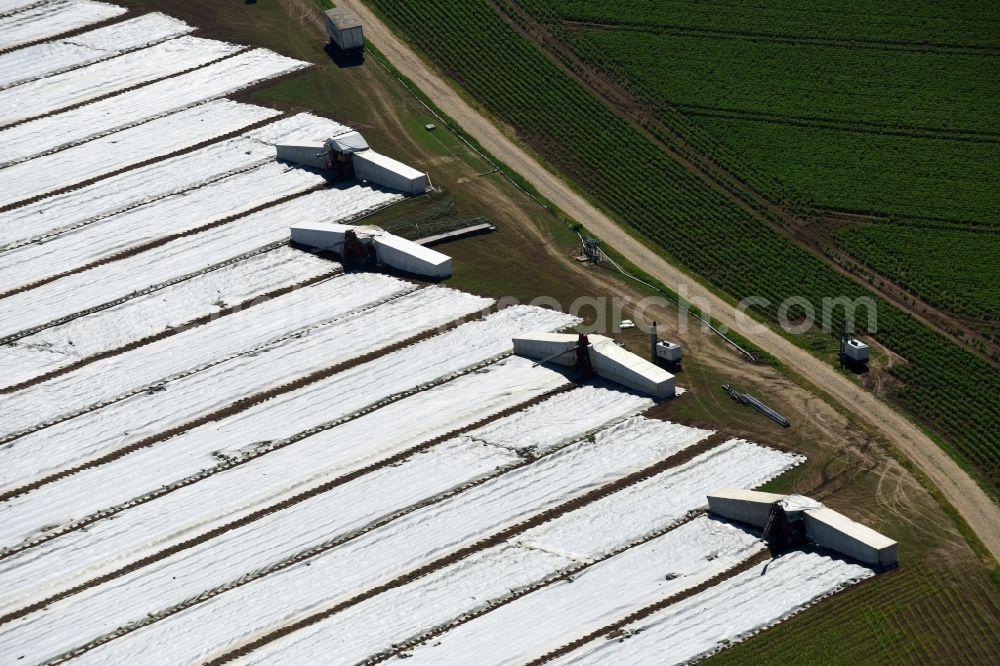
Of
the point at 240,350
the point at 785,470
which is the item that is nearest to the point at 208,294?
the point at 240,350

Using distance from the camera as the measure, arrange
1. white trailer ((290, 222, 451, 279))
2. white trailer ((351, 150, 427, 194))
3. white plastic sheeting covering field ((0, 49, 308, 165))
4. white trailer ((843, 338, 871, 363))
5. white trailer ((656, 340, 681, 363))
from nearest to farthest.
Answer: white trailer ((656, 340, 681, 363)) → white trailer ((843, 338, 871, 363)) → white trailer ((290, 222, 451, 279)) → white trailer ((351, 150, 427, 194)) → white plastic sheeting covering field ((0, 49, 308, 165))

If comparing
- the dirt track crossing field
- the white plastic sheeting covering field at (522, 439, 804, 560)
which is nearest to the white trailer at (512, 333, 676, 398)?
the dirt track crossing field

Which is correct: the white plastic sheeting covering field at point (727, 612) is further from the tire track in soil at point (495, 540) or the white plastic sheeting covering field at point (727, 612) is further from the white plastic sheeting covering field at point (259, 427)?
the white plastic sheeting covering field at point (259, 427)

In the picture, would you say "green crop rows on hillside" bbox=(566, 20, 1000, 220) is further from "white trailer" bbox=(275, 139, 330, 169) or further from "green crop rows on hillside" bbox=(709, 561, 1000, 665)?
"green crop rows on hillside" bbox=(709, 561, 1000, 665)

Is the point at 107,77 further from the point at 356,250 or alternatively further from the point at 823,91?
the point at 823,91

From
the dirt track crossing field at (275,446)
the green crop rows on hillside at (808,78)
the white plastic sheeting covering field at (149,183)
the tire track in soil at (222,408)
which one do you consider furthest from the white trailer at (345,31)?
the tire track in soil at (222,408)

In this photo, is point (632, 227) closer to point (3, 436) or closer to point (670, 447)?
point (670, 447)
